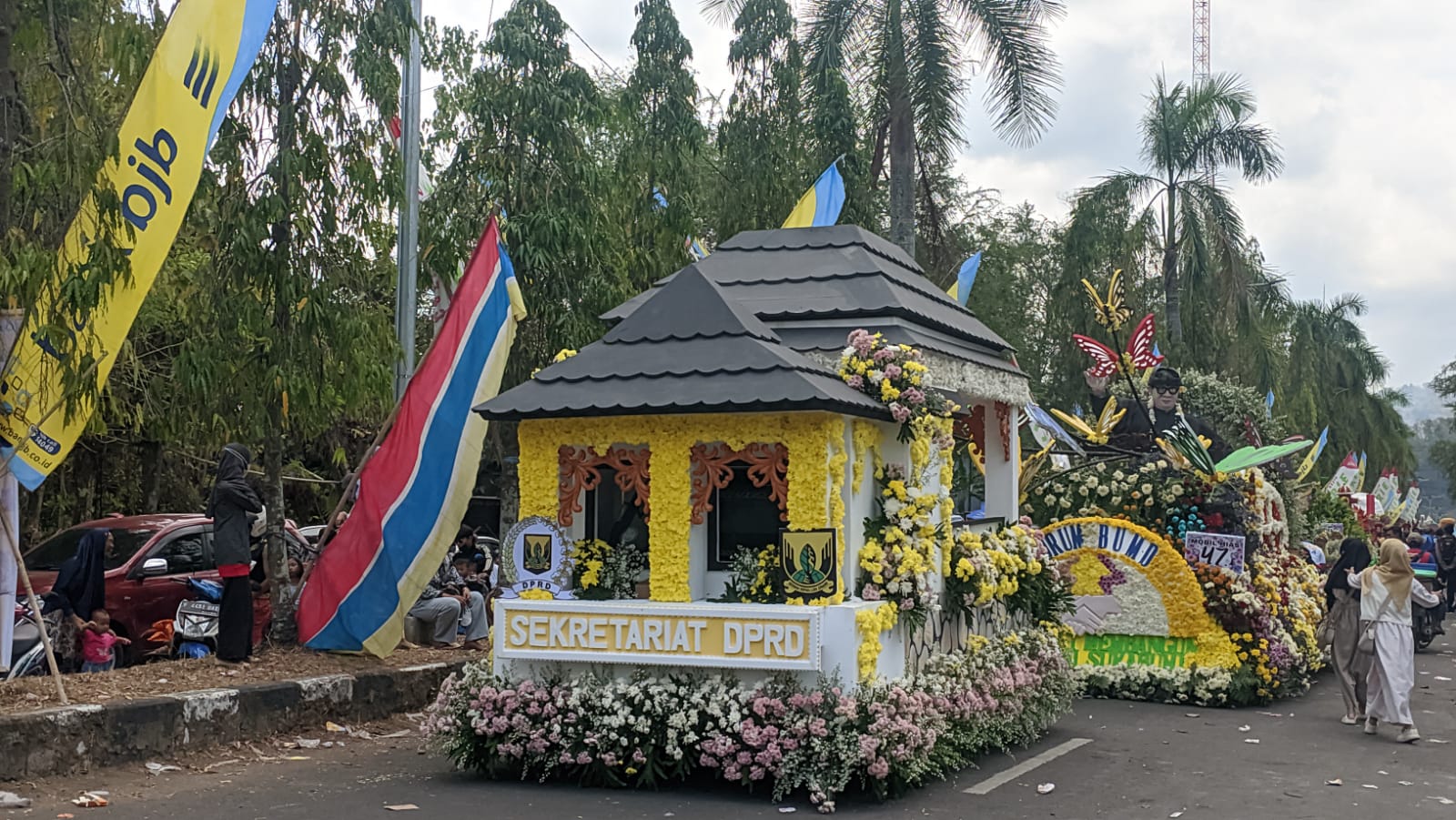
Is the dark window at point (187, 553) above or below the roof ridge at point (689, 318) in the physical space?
below

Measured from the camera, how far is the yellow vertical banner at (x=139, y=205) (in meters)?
9.34

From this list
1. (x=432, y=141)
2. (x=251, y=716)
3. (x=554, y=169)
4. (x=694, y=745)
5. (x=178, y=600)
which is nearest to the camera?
(x=694, y=745)

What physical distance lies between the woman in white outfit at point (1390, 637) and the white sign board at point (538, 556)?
761 centimetres

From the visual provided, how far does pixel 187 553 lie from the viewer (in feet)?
48.9

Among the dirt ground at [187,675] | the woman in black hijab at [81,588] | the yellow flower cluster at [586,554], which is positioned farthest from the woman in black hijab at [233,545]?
the yellow flower cluster at [586,554]

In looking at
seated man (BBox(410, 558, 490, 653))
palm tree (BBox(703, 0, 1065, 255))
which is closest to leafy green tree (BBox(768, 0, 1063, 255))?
palm tree (BBox(703, 0, 1065, 255))

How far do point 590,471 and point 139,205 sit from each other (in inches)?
138

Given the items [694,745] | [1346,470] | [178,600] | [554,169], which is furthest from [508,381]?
[1346,470]

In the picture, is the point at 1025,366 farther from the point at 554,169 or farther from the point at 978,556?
the point at 978,556

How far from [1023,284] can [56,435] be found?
28.6 meters

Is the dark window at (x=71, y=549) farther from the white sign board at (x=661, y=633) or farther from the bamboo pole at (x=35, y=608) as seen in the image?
the white sign board at (x=661, y=633)

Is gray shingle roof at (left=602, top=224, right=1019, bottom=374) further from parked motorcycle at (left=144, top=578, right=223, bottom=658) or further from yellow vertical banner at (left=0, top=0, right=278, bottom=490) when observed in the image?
parked motorcycle at (left=144, top=578, right=223, bottom=658)

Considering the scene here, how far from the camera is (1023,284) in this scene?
35375 mm

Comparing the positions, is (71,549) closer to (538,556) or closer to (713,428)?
(538,556)
